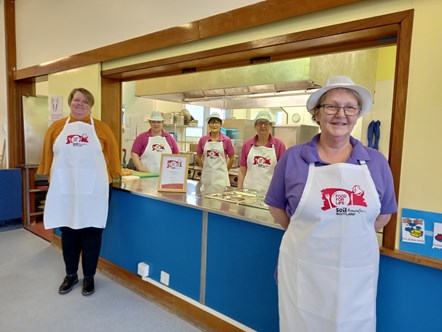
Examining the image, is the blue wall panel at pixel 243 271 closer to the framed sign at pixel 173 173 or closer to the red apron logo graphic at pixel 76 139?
the framed sign at pixel 173 173

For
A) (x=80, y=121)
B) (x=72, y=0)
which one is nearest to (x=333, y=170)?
(x=80, y=121)

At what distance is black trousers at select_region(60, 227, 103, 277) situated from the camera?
2.43m

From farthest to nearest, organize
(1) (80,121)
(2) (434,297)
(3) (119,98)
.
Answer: (3) (119,98) → (1) (80,121) → (2) (434,297)

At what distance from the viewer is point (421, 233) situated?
1.33 m

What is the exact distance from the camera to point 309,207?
1.18 metres

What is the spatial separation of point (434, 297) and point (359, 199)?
0.58 metres

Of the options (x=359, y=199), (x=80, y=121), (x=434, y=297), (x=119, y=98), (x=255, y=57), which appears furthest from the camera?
(x=119, y=98)

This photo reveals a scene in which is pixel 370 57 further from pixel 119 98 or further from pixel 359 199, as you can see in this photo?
pixel 359 199

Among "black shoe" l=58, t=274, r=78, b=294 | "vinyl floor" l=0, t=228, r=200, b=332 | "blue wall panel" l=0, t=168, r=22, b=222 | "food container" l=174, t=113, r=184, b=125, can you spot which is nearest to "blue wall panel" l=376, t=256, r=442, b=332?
"vinyl floor" l=0, t=228, r=200, b=332

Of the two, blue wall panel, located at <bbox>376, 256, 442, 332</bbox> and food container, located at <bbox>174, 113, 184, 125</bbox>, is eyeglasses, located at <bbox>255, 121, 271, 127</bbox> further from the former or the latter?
food container, located at <bbox>174, 113, 184, 125</bbox>

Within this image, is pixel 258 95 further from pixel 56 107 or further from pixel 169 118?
pixel 169 118

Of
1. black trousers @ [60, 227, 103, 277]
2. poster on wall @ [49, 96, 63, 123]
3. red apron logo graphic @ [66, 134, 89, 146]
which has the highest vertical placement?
poster on wall @ [49, 96, 63, 123]

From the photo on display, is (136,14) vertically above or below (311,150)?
above

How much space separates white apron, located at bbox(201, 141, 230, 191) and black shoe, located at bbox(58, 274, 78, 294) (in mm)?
1657
